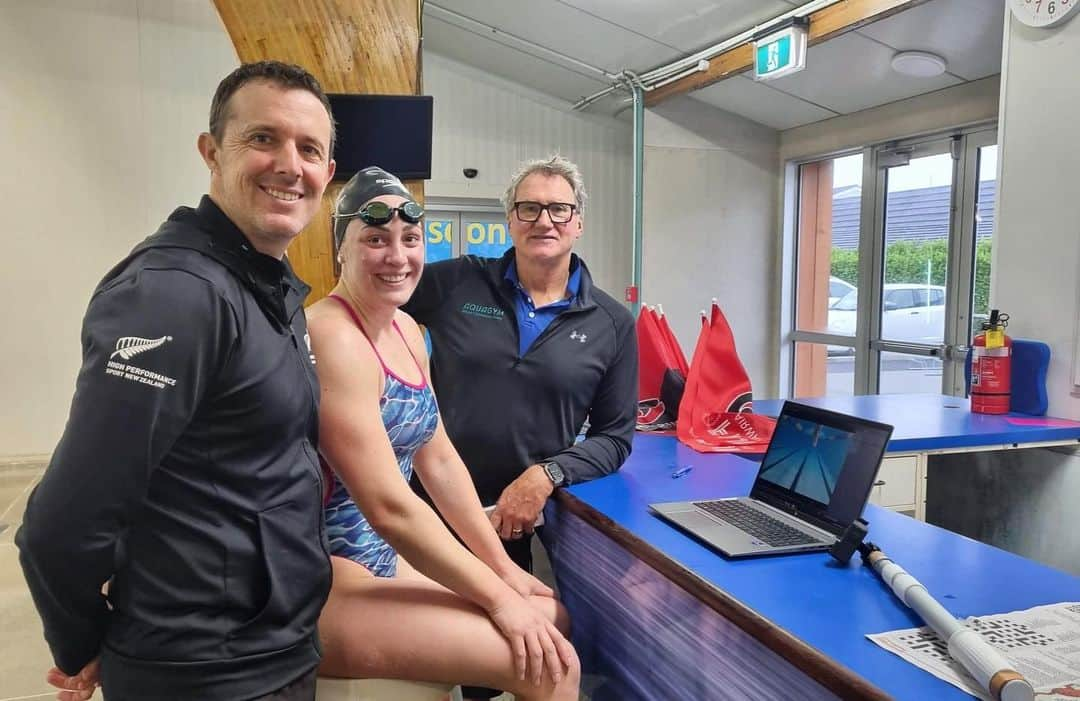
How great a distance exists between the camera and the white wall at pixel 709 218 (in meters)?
6.14

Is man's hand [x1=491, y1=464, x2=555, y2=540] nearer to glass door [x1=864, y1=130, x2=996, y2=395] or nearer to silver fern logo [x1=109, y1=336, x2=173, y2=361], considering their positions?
silver fern logo [x1=109, y1=336, x2=173, y2=361]

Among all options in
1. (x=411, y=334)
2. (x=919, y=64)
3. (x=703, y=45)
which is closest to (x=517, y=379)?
(x=411, y=334)

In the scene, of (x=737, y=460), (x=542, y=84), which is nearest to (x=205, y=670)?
(x=737, y=460)

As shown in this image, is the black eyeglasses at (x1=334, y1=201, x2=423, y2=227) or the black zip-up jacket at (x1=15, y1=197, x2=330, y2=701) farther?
the black eyeglasses at (x1=334, y1=201, x2=423, y2=227)

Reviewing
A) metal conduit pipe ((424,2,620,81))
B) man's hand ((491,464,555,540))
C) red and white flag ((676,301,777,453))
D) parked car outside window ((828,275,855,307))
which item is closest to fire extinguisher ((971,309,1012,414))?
red and white flag ((676,301,777,453))

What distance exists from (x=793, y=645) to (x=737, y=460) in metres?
1.19

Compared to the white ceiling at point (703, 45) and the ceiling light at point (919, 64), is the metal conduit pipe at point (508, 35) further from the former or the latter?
the ceiling light at point (919, 64)

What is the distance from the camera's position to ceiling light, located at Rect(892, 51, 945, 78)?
4.28 m

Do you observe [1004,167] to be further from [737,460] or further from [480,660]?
[480,660]

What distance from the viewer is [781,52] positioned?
14.0 feet

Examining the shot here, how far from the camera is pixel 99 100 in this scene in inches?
185

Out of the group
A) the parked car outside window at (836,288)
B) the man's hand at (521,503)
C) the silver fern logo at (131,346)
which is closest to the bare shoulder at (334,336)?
the silver fern logo at (131,346)

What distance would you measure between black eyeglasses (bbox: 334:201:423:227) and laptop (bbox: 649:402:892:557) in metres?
0.80

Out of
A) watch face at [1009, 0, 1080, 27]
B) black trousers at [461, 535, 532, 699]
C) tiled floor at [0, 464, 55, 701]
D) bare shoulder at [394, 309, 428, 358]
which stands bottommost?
tiled floor at [0, 464, 55, 701]
